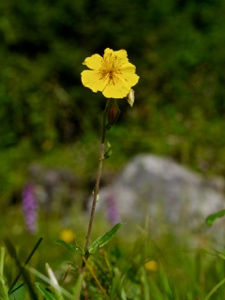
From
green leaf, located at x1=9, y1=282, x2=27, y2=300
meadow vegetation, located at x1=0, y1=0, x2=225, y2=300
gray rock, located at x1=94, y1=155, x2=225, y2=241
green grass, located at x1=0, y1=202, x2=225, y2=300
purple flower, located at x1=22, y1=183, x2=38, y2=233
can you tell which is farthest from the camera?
meadow vegetation, located at x1=0, y1=0, x2=225, y2=300

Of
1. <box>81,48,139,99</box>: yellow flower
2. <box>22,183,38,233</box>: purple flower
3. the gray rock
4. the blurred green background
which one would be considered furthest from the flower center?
the blurred green background

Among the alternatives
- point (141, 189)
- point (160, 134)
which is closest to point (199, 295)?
point (141, 189)

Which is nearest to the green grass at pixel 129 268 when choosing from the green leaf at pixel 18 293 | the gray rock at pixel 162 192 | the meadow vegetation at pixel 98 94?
the green leaf at pixel 18 293

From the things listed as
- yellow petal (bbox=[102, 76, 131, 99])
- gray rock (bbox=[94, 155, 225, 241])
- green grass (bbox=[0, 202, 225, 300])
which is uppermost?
gray rock (bbox=[94, 155, 225, 241])

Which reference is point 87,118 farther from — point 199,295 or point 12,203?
point 199,295

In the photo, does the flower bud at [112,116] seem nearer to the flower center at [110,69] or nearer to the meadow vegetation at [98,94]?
the flower center at [110,69]

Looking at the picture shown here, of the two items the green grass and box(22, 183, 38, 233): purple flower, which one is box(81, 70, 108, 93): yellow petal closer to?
the green grass

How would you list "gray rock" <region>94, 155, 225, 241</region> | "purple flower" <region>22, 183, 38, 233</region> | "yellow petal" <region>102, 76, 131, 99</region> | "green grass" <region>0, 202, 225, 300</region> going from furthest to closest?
"gray rock" <region>94, 155, 225, 241</region>, "purple flower" <region>22, 183, 38, 233</region>, "green grass" <region>0, 202, 225, 300</region>, "yellow petal" <region>102, 76, 131, 99</region>

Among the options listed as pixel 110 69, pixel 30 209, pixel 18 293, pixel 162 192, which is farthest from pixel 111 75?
pixel 162 192
